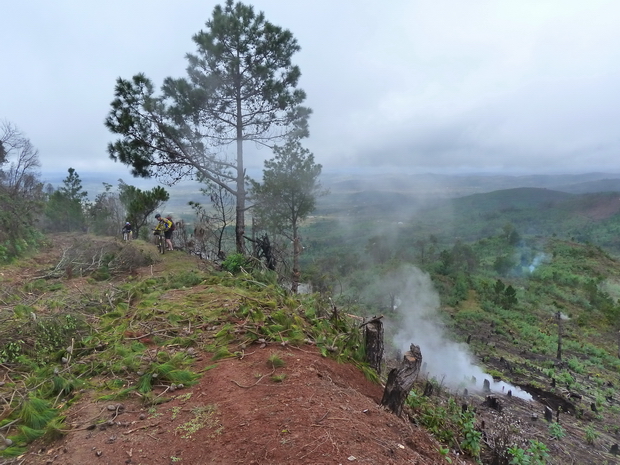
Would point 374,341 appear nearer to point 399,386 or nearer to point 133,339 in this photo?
point 399,386

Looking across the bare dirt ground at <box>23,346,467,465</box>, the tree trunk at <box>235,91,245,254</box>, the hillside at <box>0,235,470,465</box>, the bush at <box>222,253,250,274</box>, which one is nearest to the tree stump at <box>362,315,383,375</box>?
the hillside at <box>0,235,470,465</box>

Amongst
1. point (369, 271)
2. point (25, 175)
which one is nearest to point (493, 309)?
point (369, 271)

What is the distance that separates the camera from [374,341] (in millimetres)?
4004

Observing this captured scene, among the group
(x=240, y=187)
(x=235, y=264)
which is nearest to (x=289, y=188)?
(x=240, y=187)

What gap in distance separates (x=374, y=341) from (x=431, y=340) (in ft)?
66.8

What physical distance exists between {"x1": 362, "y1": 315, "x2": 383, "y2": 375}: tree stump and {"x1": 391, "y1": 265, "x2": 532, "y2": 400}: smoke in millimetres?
7504

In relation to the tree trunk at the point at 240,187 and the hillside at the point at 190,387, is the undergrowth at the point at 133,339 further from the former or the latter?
the tree trunk at the point at 240,187

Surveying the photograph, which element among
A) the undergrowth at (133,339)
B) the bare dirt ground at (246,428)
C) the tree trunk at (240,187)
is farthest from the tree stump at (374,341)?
the tree trunk at (240,187)

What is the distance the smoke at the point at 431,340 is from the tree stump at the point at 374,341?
7.50m

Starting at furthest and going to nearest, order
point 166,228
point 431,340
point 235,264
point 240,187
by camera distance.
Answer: point 431,340
point 166,228
point 240,187
point 235,264

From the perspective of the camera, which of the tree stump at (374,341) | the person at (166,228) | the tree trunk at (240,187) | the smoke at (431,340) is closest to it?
the tree stump at (374,341)

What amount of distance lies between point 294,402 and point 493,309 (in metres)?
31.7

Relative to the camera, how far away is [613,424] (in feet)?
42.5

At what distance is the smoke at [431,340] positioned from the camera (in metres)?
16.6
